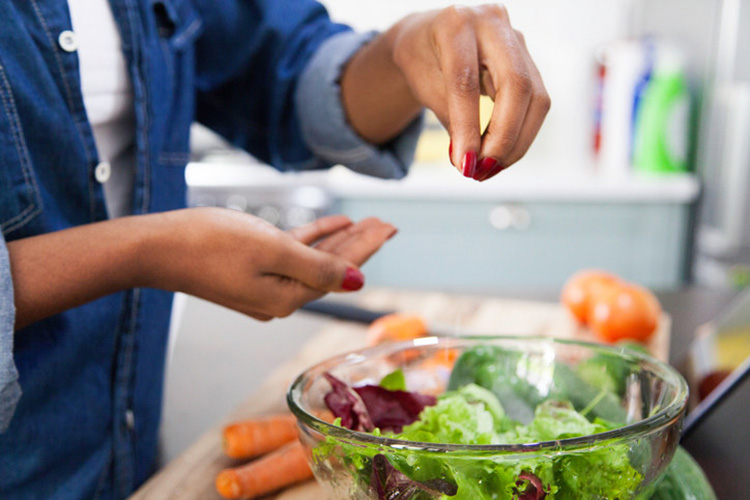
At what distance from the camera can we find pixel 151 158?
0.77 metres

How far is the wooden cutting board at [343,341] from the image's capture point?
684 millimetres

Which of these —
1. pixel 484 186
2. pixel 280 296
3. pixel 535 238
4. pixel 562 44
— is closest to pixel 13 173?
pixel 280 296

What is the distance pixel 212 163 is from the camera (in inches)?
106

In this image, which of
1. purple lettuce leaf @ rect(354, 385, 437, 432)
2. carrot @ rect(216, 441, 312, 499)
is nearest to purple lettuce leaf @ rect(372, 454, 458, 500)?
purple lettuce leaf @ rect(354, 385, 437, 432)

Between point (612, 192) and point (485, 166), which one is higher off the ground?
point (485, 166)

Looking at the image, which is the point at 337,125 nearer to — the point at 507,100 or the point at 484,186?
the point at 507,100

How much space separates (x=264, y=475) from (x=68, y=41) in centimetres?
44

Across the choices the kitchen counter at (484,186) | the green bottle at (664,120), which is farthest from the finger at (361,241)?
the green bottle at (664,120)

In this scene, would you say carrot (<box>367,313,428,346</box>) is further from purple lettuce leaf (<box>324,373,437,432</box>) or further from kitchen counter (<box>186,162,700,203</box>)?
kitchen counter (<box>186,162,700,203</box>)

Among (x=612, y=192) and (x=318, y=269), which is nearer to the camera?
(x=318, y=269)

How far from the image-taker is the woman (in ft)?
1.75

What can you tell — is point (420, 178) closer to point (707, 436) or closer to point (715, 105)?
point (715, 105)

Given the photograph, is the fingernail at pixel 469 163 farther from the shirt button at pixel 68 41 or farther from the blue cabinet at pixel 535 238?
the blue cabinet at pixel 535 238

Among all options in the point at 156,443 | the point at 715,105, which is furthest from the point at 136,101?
the point at 715,105
